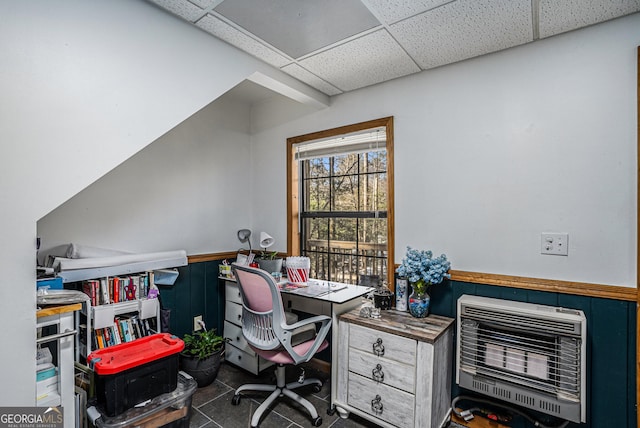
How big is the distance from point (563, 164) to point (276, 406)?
238 cm

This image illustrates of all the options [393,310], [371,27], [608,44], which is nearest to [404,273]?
[393,310]

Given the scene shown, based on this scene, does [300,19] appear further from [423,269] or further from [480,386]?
[480,386]

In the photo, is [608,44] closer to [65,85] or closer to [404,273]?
[404,273]

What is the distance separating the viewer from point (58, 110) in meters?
1.32

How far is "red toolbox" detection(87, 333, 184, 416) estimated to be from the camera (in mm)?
1665

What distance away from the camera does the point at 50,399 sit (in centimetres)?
140

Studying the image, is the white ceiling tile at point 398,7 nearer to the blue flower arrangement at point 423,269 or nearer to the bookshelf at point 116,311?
the blue flower arrangement at point 423,269

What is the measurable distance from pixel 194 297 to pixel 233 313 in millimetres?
395

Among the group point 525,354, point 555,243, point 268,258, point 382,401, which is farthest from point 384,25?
point 382,401

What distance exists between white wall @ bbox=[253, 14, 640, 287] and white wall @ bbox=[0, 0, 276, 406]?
5.46 feet

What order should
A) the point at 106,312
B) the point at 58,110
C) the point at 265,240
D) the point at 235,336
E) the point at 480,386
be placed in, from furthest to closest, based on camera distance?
the point at 265,240 → the point at 235,336 → the point at 106,312 → the point at 480,386 → the point at 58,110

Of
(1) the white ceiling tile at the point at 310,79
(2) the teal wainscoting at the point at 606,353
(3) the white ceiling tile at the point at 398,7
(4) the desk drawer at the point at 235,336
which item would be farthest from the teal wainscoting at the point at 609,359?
(4) the desk drawer at the point at 235,336

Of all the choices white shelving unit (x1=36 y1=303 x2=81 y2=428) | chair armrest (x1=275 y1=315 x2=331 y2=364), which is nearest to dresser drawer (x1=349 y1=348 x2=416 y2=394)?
chair armrest (x1=275 y1=315 x2=331 y2=364)

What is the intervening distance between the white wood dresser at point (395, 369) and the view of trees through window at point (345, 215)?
27.2 inches
